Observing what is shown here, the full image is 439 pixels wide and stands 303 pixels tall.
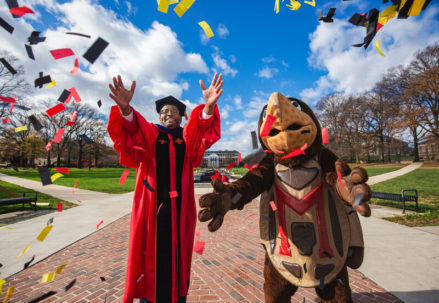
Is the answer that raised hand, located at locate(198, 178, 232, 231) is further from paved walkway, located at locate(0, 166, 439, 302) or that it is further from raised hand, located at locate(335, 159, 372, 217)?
paved walkway, located at locate(0, 166, 439, 302)

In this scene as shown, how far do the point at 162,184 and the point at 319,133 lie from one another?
1632mm

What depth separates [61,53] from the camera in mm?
2082

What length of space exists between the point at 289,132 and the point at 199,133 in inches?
37.3

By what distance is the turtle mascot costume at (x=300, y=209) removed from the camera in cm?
166

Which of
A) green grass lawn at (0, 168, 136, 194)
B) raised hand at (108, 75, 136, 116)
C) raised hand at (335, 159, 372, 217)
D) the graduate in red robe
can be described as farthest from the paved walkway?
green grass lawn at (0, 168, 136, 194)

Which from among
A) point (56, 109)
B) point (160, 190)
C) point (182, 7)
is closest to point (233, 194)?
point (160, 190)

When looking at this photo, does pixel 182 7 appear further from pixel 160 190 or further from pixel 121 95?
pixel 160 190

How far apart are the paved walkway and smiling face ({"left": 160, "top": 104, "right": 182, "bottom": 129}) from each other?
7.95 ft

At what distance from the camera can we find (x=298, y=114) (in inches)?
70.2

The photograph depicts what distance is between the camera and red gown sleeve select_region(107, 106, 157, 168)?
1821 millimetres

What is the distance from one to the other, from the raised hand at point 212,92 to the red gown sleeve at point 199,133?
90 mm

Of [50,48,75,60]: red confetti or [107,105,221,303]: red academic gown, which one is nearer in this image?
[107,105,221,303]: red academic gown

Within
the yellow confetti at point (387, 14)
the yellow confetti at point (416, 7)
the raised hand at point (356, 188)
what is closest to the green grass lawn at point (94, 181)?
the raised hand at point (356, 188)

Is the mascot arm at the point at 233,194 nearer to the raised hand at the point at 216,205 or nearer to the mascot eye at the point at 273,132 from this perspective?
the raised hand at the point at 216,205
